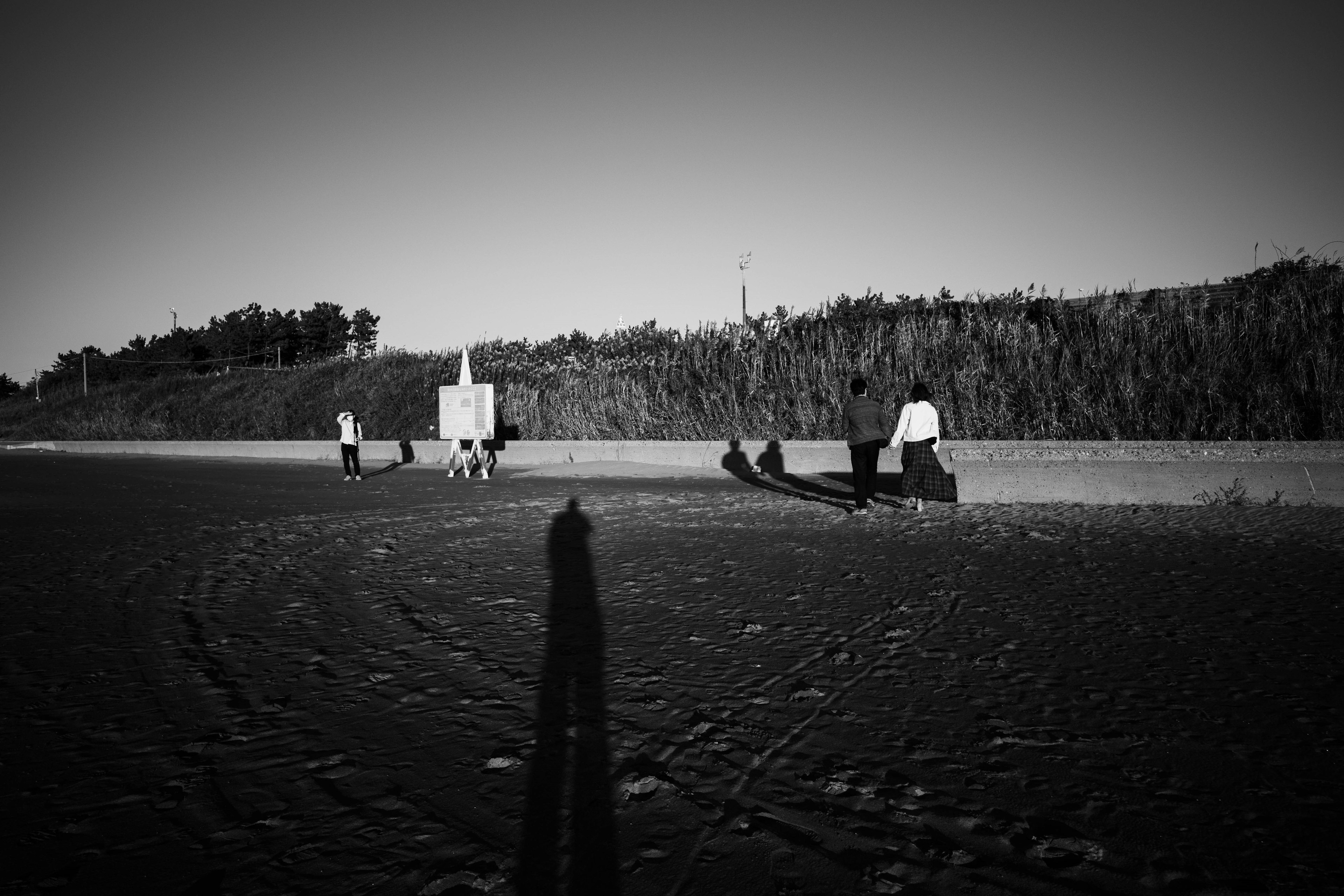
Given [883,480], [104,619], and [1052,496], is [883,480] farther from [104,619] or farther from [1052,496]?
[104,619]

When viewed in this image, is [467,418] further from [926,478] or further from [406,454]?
[926,478]

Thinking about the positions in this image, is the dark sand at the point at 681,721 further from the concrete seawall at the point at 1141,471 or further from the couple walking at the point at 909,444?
the couple walking at the point at 909,444

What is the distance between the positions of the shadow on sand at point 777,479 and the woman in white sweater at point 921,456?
845mm

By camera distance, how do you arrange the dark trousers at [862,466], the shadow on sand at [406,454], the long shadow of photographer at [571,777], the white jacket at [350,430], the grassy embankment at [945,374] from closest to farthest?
the long shadow of photographer at [571,777] → the dark trousers at [862,466] → the grassy embankment at [945,374] → the white jacket at [350,430] → the shadow on sand at [406,454]

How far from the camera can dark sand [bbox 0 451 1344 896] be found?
2.37 m

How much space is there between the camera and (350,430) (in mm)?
15414

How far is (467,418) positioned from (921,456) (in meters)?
9.46

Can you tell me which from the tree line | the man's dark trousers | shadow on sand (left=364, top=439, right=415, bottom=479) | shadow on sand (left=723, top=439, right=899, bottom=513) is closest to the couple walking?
shadow on sand (left=723, top=439, right=899, bottom=513)

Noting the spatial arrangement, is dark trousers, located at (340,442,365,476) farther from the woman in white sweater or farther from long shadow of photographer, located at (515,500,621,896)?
long shadow of photographer, located at (515,500,621,896)

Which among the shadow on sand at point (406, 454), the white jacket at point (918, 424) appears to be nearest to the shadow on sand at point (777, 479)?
the white jacket at point (918, 424)

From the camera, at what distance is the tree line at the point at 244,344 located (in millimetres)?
Result: 60219

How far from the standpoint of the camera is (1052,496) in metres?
10.1

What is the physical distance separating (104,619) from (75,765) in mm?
2497

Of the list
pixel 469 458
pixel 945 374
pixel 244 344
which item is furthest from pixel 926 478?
pixel 244 344
